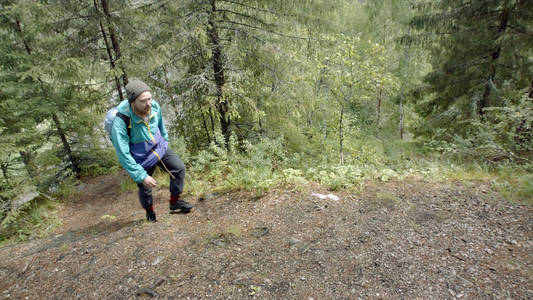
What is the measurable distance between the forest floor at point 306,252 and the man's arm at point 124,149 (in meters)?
0.97

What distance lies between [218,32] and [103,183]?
6645 millimetres

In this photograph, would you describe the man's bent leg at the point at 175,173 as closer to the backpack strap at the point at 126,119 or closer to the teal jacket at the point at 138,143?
the teal jacket at the point at 138,143

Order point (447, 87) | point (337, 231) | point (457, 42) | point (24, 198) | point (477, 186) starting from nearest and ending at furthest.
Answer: point (337, 231) < point (477, 186) < point (24, 198) < point (457, 42) < point (447, 87)

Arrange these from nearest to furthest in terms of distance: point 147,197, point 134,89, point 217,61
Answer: point 134,89
point 147,197
point 217,61

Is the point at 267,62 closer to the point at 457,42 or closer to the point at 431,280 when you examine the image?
the point at 431,280

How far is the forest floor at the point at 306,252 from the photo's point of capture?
7.74 feet

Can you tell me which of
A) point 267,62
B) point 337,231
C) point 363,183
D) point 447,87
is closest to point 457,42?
point 447,87

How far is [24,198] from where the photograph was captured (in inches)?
214

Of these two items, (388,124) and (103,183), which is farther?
(388,124)

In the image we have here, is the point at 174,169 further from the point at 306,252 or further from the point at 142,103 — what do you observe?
the point at 306,252

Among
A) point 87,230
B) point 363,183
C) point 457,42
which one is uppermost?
point 457,42

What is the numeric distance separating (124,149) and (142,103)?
635 millimetres

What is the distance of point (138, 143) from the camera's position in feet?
11.1

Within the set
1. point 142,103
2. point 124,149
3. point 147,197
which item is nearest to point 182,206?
point 147,197
